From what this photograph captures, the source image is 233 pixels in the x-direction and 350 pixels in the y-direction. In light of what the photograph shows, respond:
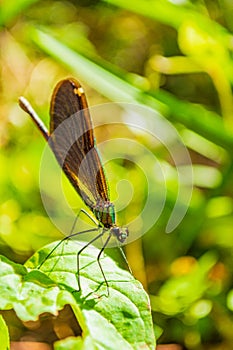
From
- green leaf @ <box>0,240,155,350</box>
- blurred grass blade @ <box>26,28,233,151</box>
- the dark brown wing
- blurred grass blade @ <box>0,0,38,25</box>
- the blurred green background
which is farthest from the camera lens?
blurred grass blade @ <box>0,0,38,25</box>

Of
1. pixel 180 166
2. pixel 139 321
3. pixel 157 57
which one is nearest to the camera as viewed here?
pixel 139 321

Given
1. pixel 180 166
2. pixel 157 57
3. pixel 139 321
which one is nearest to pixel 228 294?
pixel 180 166

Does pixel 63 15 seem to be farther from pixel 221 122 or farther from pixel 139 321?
pixel 139 321

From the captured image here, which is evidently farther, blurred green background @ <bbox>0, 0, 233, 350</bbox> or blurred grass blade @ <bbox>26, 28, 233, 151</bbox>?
blurred grass blade @ <bbox>26, 28, 233, 151</bbox>

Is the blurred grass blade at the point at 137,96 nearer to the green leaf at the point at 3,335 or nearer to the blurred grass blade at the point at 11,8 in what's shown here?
the blurred grass blade at the point at 11,8

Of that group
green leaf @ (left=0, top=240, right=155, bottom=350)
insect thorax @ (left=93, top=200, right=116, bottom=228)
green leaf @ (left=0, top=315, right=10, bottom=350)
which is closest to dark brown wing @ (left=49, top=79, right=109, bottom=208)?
insect thorax @ (left=93, top=200, right=116, bottom=228)

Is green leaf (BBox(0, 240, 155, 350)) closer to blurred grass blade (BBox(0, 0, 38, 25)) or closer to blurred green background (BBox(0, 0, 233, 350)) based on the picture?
blurred green background (BBox(0, 0, 233, 350))
